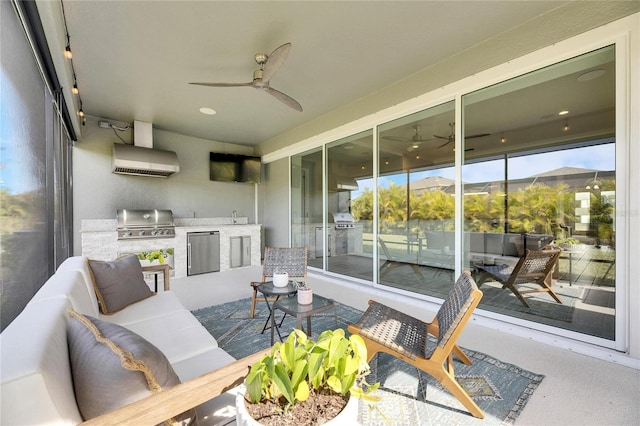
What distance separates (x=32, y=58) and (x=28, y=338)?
2635mm

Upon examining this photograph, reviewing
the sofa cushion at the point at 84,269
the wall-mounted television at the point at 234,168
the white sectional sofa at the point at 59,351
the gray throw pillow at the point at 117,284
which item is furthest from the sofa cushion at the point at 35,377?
the wall-mounted television at the point at 234,168

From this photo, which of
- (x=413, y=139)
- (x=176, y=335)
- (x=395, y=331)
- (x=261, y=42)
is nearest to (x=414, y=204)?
(x=413, y=139)

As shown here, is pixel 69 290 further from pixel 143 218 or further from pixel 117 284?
pixel 143 218

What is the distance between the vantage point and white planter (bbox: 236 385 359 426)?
2.14 ft

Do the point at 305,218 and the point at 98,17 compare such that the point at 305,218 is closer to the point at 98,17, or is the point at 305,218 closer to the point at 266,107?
the point at 266,107

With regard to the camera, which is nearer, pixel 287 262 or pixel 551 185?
pixel 551 185

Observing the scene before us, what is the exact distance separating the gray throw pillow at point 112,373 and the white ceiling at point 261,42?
2570mm

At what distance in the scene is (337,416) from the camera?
67 centimetres

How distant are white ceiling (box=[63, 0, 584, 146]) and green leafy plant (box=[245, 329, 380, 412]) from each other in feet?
8.52

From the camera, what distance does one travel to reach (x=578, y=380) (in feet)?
5.99

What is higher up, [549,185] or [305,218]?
[549,185]

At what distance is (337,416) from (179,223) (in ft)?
18.9

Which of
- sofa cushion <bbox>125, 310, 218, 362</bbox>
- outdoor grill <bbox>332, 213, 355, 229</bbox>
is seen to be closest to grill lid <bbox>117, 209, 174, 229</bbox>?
outdoor grill <bbox>332, 213, 355, 229</bbox>

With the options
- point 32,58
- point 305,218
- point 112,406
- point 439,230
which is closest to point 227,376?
point 112,406
